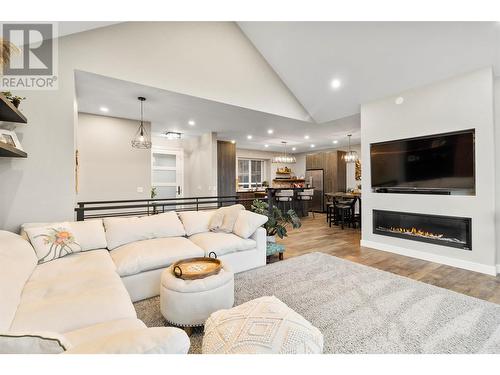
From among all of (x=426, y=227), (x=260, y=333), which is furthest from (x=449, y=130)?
(x=260, y=333)

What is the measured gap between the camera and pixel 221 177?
6.90 meters

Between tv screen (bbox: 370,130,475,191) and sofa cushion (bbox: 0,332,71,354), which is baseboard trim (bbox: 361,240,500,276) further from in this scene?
sofa cushion (bbox: 0,332,71,354)

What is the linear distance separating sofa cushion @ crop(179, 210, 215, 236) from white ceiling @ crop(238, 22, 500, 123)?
3.03 metres

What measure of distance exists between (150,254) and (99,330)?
1276 mm

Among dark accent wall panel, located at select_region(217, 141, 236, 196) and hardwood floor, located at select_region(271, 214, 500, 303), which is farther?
dark accent wall panel, located at select_region(217, 141, 236, 196)

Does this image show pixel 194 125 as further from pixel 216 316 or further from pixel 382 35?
pixel 216 316

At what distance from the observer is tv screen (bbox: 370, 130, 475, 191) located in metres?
3.25

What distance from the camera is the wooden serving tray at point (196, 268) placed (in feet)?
6.18

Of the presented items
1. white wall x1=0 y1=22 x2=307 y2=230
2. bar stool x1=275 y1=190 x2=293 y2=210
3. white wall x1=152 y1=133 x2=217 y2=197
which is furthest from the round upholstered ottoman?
bar stool x1=275 y1=190 x2=293 y2=210

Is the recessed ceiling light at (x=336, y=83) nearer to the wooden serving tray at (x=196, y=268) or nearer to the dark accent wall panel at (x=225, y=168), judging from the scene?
the wooden serving tray at (x=196, y=268)

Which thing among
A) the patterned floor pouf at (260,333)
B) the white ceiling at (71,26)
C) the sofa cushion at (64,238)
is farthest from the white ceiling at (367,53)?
the sofa cushion at (64,238)

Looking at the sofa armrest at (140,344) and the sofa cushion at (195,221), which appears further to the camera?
the sofa cushion at (195,221)

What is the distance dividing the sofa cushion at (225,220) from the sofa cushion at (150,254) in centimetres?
55
